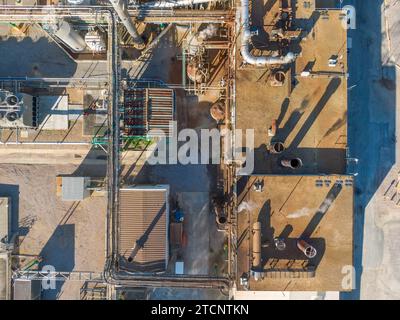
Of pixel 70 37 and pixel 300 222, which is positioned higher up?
pixel 70 37

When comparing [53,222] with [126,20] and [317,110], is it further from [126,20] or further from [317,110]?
[317,110]

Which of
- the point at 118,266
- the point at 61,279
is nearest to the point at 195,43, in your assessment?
the point at 118,266

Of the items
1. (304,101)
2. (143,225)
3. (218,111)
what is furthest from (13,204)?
(304,101)

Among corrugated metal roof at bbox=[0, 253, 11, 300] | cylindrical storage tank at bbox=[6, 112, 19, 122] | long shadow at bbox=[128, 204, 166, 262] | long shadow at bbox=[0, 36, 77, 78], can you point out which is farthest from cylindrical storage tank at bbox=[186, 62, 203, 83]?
corrugated metal roof at bbox=[0, 253, 11, 300]

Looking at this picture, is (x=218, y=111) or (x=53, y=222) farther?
(x=53, y=222)

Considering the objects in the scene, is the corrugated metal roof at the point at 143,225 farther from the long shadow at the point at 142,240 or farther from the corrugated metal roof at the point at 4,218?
the corrugated metal roof at the point at 4,218

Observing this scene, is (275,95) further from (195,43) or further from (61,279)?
(61,279)
